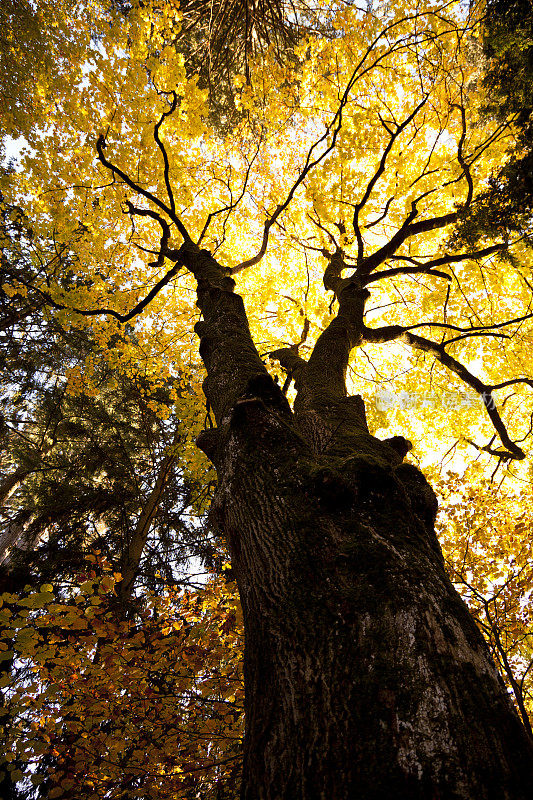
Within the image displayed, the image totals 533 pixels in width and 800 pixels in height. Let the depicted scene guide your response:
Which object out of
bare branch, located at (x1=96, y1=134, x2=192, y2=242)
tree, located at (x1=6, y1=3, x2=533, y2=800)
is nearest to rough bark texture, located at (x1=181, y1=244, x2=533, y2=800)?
tree, located at (x1=6, y1=3, x2=533, y2=800)

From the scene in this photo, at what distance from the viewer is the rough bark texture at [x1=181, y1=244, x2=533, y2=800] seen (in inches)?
42.4

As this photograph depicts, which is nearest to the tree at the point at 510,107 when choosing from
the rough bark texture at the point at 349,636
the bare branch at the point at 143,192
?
the rough bark texture at the point at 349,636

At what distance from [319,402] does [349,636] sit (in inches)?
88.2

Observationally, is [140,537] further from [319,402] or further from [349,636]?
[349,636]

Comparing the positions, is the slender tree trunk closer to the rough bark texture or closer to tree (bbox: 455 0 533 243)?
the rough bark texture

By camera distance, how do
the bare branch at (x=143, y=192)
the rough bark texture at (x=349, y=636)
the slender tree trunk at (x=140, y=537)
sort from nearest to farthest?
the rough bark texture at (x=349, y=636) < the bare branch at (x=143, y=192) < the slender tree trunk at (x=140, y=537)

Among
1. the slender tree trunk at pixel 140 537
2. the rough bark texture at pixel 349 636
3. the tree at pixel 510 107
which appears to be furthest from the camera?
the slender tree trunk at pixel 140 537

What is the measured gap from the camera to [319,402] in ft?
11.3

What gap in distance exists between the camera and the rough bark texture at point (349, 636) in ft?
3.53

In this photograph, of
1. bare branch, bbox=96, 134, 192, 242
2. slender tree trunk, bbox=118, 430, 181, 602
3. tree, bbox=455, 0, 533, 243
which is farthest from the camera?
slender tree trunk, bbox=118, 430, 181, 602

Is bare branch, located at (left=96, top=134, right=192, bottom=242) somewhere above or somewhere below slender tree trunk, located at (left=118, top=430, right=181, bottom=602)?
above

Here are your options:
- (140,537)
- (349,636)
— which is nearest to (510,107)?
(349,636)

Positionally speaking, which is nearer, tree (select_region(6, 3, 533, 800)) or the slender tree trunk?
tree (select_region(6, 3, 533, 800))

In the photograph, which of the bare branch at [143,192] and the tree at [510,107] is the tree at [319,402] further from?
the tree at [510,107]
